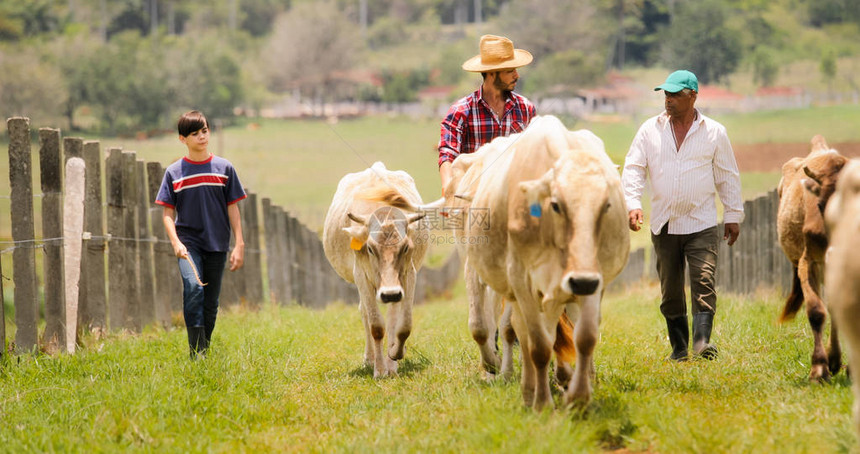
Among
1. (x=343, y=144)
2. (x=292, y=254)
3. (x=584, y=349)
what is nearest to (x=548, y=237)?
(x=584, y=349)

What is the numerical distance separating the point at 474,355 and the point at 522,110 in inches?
84.8

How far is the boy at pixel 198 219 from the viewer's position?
7109 mm

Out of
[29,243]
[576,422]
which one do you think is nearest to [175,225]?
[29,243]

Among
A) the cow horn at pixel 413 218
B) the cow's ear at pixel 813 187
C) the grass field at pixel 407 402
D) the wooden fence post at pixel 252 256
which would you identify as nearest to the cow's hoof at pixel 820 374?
the grass field at pixel 407 402

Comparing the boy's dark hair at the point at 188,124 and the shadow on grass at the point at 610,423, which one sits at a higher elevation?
the boy's dark hair at the point at 188,124

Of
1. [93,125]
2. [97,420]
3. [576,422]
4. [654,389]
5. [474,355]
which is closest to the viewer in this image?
[576,422]

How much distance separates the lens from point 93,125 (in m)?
88.6

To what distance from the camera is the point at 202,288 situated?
712 cm

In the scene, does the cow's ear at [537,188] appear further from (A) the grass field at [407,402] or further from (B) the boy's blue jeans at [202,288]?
(B) the boy's blue jeans at [202,288]

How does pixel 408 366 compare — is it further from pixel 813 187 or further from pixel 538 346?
pixel 813 187

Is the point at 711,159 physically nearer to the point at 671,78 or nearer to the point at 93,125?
the point at 671,78

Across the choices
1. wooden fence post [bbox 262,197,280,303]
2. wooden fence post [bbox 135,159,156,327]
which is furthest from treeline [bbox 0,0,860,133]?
wooden fence post [bbox 135,159,156,327]

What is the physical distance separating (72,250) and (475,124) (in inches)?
158

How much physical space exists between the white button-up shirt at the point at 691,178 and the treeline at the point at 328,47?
257 feet
